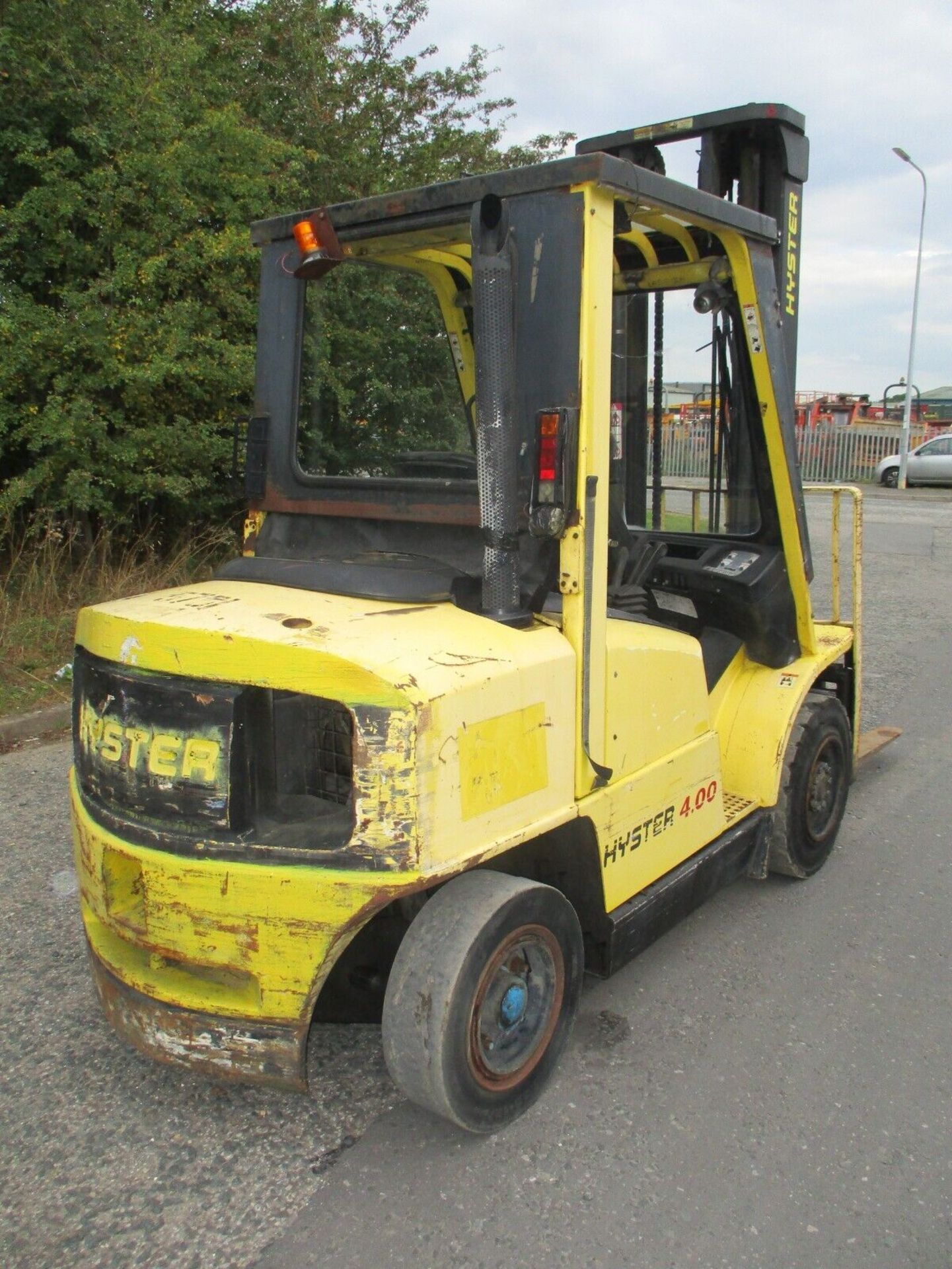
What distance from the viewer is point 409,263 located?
11.5 feet

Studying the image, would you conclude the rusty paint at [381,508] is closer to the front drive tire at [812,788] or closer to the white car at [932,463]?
the front drive tire at [812,788]

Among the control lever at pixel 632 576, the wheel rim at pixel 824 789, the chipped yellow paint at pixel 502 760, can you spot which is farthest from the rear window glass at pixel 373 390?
the wheel rim at pixel 824 789

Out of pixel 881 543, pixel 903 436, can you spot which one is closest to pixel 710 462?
pixel 881 543

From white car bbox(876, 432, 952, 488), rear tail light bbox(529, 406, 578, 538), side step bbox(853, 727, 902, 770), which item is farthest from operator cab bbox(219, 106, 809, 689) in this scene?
white car bbox(876, 432, 952, 488)

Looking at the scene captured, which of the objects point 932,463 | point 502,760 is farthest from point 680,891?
point 932,463

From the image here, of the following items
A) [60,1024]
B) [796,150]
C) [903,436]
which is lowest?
[60,1024]

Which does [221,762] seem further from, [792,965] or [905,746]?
[905,746]

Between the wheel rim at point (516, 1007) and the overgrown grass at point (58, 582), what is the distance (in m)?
4.38

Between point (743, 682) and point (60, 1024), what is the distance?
2686 mm

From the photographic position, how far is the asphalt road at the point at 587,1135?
2.33 metres

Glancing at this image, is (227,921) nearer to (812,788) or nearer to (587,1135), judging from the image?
(587,1135)

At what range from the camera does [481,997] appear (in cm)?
252

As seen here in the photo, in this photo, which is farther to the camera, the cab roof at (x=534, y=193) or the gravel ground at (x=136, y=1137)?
the cab roof at (x=534, y=193)

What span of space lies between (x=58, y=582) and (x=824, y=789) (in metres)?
5.73
